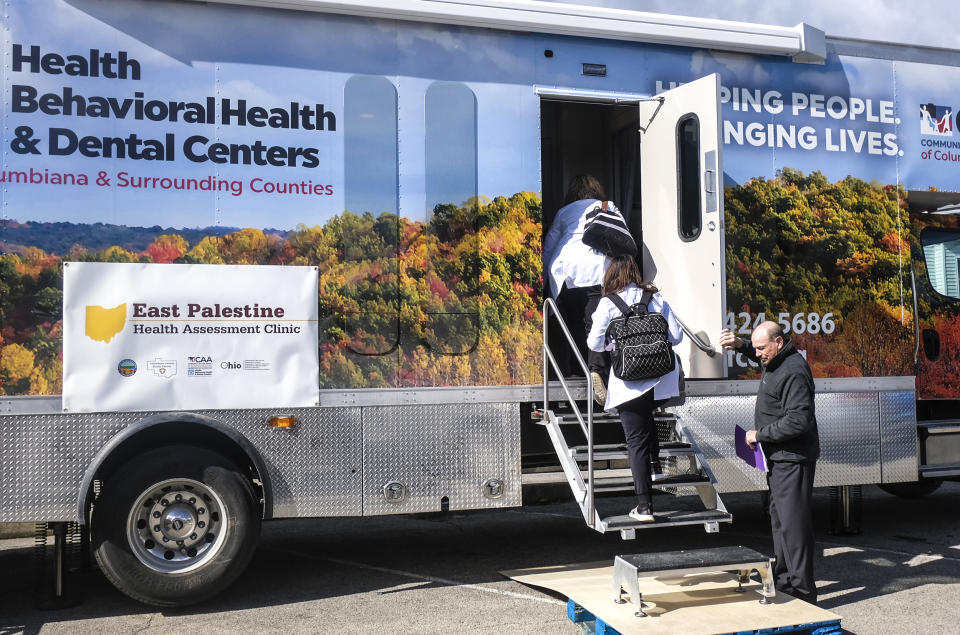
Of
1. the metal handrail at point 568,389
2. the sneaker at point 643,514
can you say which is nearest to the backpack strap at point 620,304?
the metal handrail at point 568,389

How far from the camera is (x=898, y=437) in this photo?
6.56 meters

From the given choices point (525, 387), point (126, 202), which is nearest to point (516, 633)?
point (525, 387)

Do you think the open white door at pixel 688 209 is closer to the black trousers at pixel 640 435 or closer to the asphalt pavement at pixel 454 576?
the black trousers at pixel 640 435

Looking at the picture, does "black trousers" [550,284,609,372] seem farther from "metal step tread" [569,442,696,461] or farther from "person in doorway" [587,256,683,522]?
"metal step tread" [569,442,696,461]

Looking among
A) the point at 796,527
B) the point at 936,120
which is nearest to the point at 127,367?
the point at 796,527

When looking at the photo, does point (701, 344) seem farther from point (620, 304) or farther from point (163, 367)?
point (163, 367)

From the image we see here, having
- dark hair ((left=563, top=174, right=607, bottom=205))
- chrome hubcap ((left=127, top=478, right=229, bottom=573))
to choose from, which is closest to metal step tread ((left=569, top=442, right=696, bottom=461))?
dark hair ((left=563, top=174, right=607, bottom=205))

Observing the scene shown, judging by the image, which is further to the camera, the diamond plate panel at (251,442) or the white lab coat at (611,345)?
the white lab coat at (611,345)

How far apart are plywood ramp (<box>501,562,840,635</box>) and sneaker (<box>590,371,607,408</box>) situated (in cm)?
104

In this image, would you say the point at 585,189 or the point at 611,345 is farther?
the point at 585,189

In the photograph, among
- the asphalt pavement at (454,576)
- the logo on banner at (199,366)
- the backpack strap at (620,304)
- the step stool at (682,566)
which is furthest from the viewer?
the backpack strap at (620,304)

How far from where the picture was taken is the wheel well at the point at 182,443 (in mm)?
5023

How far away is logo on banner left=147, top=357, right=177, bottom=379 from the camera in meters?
5.10

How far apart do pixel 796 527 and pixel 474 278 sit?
2.32 meters
